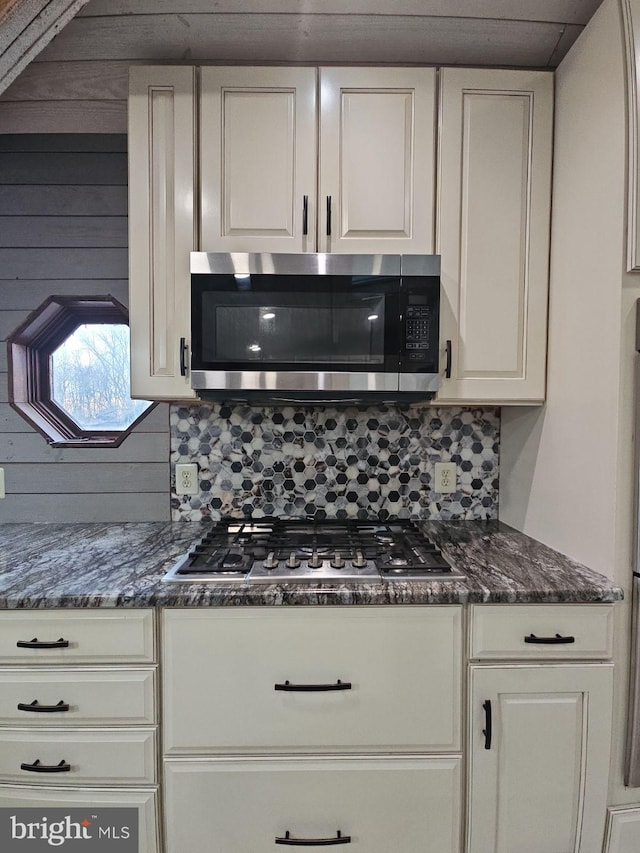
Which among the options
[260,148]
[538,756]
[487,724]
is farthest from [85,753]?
[260,148]

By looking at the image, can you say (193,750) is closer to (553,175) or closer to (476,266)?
(476,266)

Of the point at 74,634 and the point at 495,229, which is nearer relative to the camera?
the point at 74,634

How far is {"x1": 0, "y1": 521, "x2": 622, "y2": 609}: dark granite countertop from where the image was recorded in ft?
3.60

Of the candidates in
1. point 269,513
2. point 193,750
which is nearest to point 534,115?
point 269,513

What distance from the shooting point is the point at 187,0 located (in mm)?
1307

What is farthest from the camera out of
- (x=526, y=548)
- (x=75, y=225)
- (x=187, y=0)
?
(x=75, y=225)

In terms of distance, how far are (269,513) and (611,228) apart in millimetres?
1377

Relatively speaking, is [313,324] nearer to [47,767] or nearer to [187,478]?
[187,478]

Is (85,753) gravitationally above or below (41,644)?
below

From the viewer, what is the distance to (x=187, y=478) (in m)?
1.71

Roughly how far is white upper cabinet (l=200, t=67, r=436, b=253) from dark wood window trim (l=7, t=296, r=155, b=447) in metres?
0.66

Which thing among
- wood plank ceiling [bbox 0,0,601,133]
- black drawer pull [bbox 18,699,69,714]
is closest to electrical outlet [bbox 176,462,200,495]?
black drawer pull [bbox 18,699,69,714]

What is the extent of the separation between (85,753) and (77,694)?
0.15m

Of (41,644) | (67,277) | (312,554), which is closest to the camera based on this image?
(41,644)
